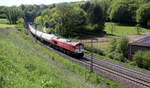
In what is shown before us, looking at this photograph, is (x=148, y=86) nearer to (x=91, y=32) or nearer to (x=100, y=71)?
(x=100, y=71)

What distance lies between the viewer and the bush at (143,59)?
89.2 feet

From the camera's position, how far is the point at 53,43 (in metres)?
39.2

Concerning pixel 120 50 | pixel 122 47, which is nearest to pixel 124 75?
pixel 120 50

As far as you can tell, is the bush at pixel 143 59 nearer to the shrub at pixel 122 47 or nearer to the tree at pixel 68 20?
the shrub at pixel 122 47

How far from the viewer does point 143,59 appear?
27.7 metres

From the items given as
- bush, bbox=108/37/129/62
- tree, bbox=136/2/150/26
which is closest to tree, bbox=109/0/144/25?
tree, bbox=136/2/150/26

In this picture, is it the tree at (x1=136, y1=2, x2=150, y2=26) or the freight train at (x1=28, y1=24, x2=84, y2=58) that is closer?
the freight train at (x1=28, y1=24, x2=84, y2=58)

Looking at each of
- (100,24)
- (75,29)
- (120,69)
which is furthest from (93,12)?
(120,69)

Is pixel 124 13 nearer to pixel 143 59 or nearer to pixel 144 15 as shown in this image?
pixel 144 15

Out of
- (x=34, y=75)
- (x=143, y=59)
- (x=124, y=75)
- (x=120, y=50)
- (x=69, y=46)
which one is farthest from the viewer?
(x=120, y=50)

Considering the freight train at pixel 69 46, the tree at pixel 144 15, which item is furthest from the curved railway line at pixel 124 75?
the tree at pixel 144 15

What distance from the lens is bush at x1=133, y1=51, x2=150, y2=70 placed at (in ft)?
89.2

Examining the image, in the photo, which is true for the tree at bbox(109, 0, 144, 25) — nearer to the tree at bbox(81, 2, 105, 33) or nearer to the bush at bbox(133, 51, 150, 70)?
the tree at bbox(81, 2, 105, 33)

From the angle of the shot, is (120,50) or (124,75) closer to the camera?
(124,75)
